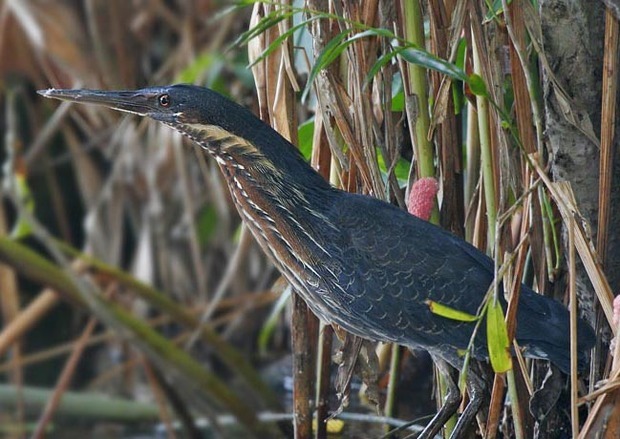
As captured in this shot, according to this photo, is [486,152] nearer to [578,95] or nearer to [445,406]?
[578,95]

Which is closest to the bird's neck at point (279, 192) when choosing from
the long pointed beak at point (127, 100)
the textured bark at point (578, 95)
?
the long pointed beak at point (127, 100)

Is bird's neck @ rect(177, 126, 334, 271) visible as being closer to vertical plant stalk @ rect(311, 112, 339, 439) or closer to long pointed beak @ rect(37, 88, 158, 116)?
long pointed beak @ rect(37, 88, 158, 116)

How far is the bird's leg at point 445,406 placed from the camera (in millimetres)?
1884

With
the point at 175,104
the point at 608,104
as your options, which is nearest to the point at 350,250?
the point at 175,104

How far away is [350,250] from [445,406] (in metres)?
0.34

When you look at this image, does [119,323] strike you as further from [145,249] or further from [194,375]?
[145,249]

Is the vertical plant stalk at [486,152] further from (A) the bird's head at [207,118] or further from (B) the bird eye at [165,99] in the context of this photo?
(B) the bird eye at [165,99]

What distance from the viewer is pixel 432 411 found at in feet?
8.60

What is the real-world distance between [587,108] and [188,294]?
2547 millimetres

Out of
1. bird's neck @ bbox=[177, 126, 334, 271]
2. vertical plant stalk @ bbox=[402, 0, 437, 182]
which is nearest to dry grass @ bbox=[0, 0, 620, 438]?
vertical plant stalk @ bbox=[402, 0, 437, 182]

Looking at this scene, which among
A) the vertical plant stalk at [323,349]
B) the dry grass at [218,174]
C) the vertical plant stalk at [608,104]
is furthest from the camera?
the vertical plant stalk at [323,349]

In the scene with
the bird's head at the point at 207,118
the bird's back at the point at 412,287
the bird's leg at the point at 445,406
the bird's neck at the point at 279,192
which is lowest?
the bird's leg at the point at 445,406

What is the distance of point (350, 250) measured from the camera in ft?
6.15

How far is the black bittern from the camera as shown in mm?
1800
